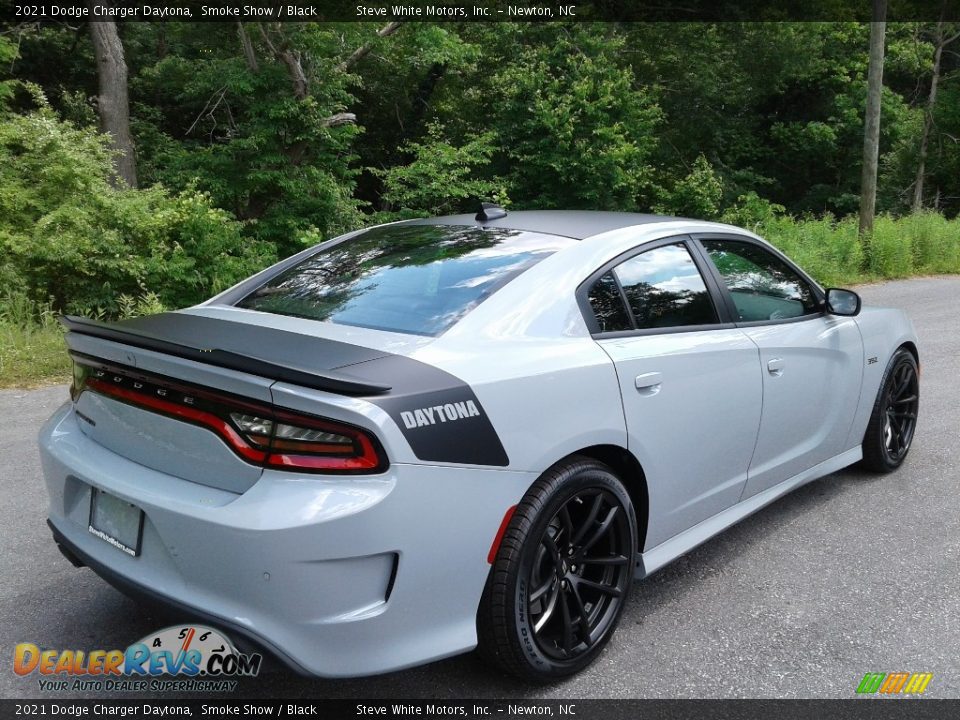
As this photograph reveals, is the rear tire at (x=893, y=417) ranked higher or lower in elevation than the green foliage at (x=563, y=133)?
lower

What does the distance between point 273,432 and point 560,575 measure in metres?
1.09

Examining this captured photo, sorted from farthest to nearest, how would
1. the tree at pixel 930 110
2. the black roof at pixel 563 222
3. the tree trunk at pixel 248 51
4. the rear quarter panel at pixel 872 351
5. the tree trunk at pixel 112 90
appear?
the tree at pixel 930 110 < the tree trunk at pixel 248 51 < the tree trunk at pixel 112 90 < the rear quarter panel at pixel 872 351 < the black roof at pixel 563 222

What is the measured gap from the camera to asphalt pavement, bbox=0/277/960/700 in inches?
110

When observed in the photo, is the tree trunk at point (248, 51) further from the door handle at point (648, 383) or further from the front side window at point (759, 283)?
the door handle at point (648, 383)

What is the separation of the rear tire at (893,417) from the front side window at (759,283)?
2.94 ft

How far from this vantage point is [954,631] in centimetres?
314

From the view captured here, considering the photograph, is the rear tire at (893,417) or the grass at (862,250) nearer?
the rear tire at (893,417)

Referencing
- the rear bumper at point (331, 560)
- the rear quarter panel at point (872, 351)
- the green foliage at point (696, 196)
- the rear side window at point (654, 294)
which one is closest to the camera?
the rear bumper at point (331, 560)

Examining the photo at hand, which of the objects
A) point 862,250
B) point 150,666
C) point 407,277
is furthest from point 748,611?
point 862,250

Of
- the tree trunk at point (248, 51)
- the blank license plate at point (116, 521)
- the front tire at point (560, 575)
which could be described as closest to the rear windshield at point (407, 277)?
the front tire at point (560, 575)

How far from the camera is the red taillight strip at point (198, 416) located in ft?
7.63

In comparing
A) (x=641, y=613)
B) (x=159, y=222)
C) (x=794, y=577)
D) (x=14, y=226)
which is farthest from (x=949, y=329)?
(x=14, y=226)

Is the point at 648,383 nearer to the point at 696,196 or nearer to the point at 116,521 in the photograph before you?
the point at 116,521

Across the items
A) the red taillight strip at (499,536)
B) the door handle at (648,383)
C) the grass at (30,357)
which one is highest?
the door handle at (648,383)
